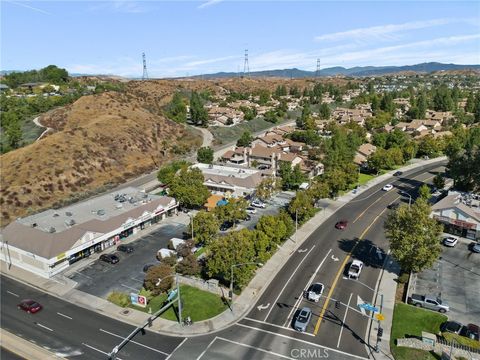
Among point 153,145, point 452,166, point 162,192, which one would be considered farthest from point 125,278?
point 153,145

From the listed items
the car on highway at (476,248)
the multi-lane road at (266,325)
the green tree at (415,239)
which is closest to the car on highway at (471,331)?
the green tree at (415,239)

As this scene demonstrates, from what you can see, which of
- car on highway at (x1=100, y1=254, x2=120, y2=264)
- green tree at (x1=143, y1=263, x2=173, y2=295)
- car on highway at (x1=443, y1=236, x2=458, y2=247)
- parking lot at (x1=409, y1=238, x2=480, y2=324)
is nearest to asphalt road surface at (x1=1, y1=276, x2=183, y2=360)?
green tree at (x1=143, y1=263, x2=173, y2=295)

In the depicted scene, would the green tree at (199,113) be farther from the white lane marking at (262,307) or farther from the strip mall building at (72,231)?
the white lane marking at (262,307)

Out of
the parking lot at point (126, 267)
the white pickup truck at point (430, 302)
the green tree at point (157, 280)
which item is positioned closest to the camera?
the white pickup truck at point (430, 302)

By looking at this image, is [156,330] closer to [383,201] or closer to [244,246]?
[244,246]

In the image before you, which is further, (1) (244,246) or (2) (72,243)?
(2) (72,243)

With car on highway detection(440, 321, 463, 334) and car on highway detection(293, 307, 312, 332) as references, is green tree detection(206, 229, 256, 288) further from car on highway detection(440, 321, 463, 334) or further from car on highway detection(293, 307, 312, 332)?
car on highway detection(440, 321, 463, 334)

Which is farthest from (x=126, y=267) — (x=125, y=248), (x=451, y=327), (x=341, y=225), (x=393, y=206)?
(x=393, y=206)
